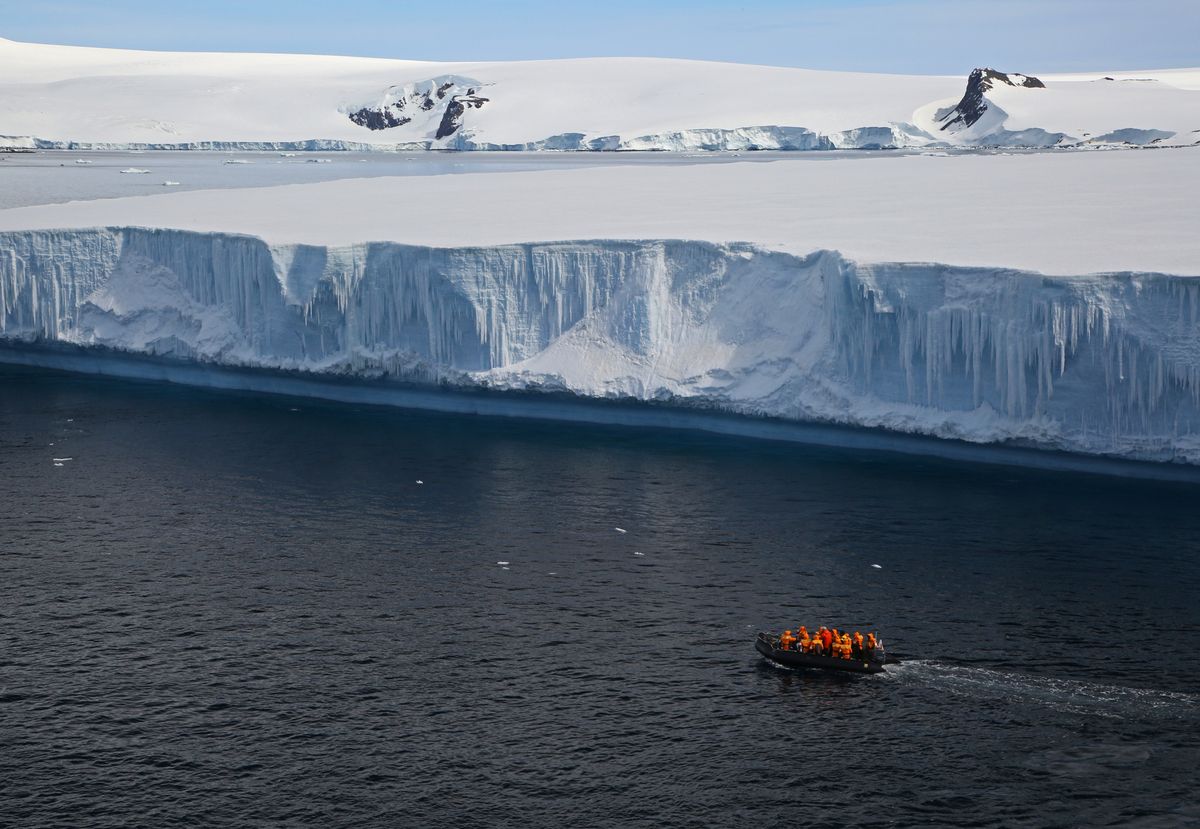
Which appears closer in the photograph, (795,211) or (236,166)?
(795,211)

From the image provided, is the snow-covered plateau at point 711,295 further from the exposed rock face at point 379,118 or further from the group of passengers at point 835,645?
the exposed rock face at point 379,118

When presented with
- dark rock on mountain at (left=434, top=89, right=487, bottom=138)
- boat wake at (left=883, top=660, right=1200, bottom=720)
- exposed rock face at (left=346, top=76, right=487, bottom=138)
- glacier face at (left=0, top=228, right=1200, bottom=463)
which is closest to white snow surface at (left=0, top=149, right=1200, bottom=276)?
glacier face at (left=0, top=228, right=1200, bottom=463)

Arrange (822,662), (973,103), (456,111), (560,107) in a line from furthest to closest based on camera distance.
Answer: (456,111) → (560,107) → (973,103) → (822,662)

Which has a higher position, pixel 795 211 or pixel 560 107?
pixel 560 107

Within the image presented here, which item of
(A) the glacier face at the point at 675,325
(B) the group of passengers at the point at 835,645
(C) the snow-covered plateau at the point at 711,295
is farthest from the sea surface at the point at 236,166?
(B) the group of passengers at the point at 835,645

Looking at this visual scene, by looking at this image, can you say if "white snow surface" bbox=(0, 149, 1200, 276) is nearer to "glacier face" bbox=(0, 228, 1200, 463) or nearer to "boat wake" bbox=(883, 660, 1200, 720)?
"glacier face" bbox=(0, 228, 1200, 463)

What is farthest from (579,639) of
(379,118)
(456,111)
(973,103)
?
(379,118)

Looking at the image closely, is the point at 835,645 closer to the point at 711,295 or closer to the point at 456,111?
the point at 711,295
